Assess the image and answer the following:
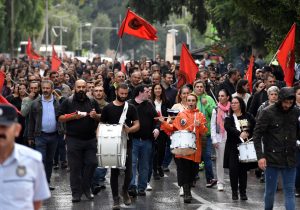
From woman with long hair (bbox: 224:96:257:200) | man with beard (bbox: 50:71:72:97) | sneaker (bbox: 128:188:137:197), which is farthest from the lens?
man with beard (bbox: 50:71:72:97)

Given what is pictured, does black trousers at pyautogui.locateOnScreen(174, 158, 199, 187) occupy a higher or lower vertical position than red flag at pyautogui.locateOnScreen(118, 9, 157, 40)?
lower

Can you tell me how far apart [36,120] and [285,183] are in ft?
17.2

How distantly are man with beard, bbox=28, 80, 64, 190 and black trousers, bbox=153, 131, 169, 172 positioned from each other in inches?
103

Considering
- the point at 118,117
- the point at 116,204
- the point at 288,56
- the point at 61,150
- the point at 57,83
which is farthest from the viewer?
the point at 57,83

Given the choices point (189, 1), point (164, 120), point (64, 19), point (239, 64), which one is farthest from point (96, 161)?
point (64, 19)

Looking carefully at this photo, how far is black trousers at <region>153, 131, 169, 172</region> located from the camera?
18078mm

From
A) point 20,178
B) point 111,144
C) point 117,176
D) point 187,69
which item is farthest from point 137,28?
point 20,178

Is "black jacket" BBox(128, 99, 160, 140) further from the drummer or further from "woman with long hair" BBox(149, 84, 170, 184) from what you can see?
"woman with long hair" BBox(149, 84, 170, 184)

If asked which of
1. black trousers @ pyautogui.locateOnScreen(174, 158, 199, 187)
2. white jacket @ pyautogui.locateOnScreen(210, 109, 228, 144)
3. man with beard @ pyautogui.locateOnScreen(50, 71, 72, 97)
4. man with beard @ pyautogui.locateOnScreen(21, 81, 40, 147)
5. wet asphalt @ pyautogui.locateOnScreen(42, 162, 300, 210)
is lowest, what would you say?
wet asphalt @ pyautogui.locateOnScreen(42, 162, 300, 210)

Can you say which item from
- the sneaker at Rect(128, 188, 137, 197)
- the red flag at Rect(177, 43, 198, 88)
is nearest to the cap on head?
the sneaker at Rect(128, 188, 137, 197)

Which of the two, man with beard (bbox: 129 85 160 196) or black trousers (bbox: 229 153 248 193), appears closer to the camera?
black trousers (bbox: 229 153 248 193)

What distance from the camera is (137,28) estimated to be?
80.7 feet

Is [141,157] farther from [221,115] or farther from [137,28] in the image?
[137,28]

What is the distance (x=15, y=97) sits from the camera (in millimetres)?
18531
